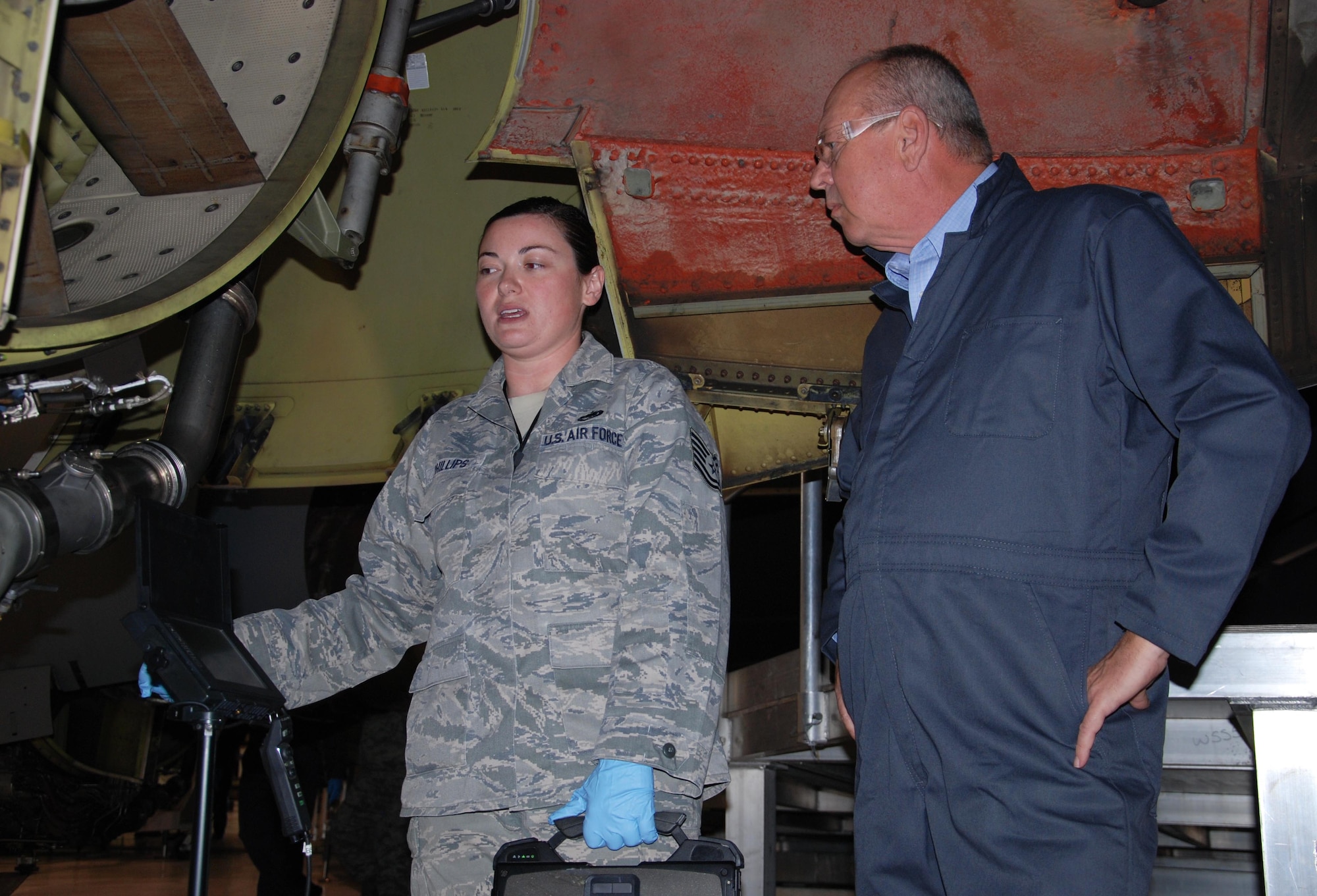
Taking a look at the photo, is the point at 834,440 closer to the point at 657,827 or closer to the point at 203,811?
the point at 657,827

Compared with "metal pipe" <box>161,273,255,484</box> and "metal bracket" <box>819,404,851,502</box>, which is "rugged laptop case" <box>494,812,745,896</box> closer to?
"metal bracket" <box>819,404,851,502</box>

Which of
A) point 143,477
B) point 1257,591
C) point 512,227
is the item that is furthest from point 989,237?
point 1257,591

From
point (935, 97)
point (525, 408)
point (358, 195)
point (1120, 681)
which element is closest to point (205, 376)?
point (358, 195)

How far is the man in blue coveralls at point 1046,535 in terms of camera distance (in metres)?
1.52

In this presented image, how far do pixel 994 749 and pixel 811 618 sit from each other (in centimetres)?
273

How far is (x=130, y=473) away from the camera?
239 centimetres

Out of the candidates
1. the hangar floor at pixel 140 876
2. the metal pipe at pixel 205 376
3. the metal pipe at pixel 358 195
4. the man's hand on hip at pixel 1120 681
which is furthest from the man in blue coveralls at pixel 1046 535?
the hangar floor at pixel 140 876

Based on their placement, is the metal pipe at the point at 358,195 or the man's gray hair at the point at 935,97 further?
the metal pipe at the point at 358,195

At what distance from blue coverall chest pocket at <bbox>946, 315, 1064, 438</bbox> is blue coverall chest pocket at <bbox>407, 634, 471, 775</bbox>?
1042 mm

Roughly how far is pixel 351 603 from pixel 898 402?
134cm

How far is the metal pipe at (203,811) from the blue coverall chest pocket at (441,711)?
0.38m

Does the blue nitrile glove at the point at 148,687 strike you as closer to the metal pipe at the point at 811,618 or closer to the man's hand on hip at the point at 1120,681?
the man's hand on hip at the point at 1120,681

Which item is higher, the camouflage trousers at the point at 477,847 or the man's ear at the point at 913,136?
the man's ear at the point at 913,136

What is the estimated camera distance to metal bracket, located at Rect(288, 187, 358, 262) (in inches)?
122
